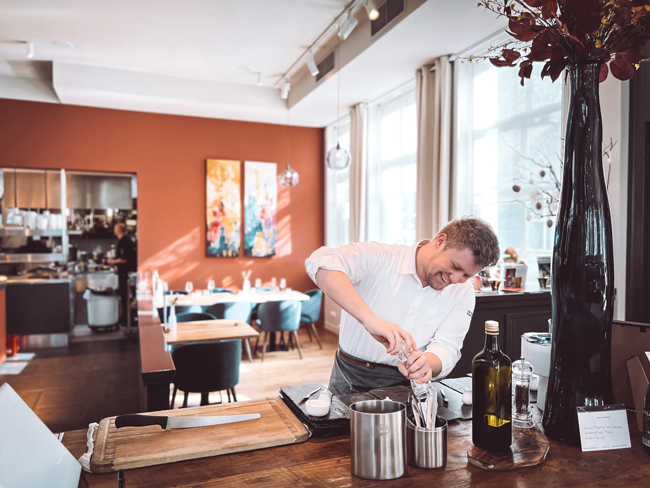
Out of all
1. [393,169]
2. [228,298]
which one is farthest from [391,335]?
[393,169]

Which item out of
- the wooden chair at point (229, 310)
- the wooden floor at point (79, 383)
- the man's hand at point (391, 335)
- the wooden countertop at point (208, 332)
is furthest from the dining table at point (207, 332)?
the man's hand at point (391, 335)

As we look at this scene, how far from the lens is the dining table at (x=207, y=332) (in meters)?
3.82

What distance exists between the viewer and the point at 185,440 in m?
1.25

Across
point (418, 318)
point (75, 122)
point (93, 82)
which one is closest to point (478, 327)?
point (418, 318)

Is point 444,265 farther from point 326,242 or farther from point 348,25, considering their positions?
point 326,242

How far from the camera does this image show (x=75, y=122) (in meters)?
7.05

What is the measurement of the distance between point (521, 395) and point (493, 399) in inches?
9.0

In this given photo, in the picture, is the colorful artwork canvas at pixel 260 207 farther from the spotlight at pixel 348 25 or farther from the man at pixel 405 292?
the man at pixel 405 292

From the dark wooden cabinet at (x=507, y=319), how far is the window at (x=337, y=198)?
4528 mm

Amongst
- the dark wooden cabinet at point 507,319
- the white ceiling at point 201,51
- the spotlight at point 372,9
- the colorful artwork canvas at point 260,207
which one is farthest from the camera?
the colorful artwork canvas at point 260,207

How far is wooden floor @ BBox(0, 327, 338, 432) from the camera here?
172 inches

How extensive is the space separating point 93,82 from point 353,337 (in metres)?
5.92

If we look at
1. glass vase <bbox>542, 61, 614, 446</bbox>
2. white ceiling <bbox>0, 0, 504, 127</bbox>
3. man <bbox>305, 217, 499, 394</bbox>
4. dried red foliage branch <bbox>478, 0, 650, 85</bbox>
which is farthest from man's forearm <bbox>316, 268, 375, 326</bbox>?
white ceiling <bbox>0, 0, 504, 127</bbox>

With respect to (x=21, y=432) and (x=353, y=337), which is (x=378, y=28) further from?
(x=21, y=432)
